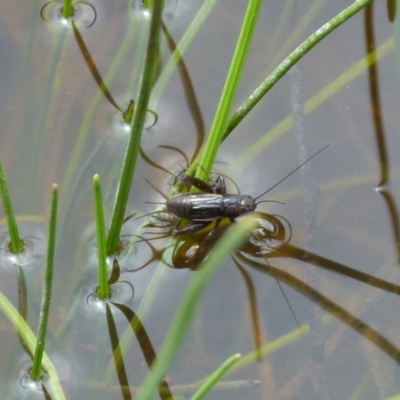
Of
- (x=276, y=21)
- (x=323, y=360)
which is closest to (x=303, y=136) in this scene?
(x=276, y=21)

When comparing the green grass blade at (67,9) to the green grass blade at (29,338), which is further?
the green grass blade at (67,9)

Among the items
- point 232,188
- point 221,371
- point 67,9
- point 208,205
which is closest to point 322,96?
point 232,188

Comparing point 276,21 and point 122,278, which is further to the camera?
point 276,21

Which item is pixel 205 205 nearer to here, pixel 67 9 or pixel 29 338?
pixel 29 338

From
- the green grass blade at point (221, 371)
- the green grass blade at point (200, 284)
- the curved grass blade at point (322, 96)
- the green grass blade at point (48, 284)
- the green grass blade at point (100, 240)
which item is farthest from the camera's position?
the curved grass blade at point (322, 96)

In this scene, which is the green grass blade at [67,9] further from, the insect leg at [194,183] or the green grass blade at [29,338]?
the green grass blade at [29,338]

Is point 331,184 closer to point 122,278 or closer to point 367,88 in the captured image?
point 367,88

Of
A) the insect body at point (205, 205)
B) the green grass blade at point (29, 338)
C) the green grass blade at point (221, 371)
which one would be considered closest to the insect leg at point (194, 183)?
the insect body at point (205, 205)
